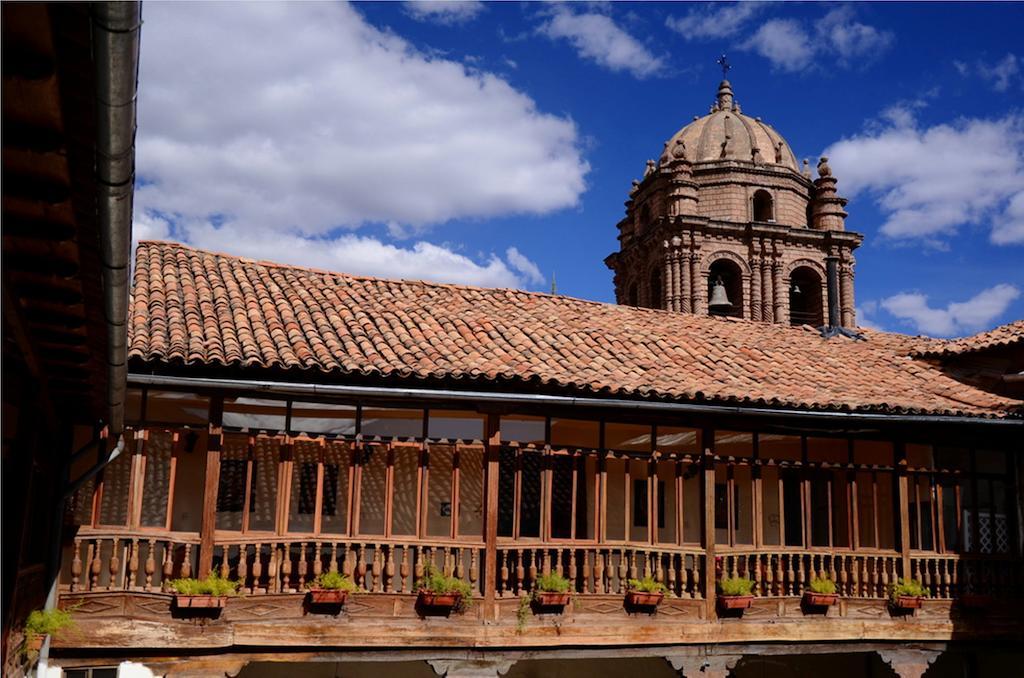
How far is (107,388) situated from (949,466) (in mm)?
12850

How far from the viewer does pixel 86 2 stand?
2438mm

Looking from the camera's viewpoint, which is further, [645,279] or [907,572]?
[645,279]

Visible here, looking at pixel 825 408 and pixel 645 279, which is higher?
pixel 645 279

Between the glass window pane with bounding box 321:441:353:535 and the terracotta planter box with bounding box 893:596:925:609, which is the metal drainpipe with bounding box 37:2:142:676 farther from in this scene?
the terracotta planter box with bounding box 893:596:925:609

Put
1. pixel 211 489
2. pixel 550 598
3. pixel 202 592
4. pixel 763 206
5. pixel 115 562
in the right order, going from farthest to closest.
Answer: pixel 763 206 < pixel 550 598 < pixel 211 489 < pixel 202 592 < pixel 115 562

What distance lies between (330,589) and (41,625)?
8.90 ft

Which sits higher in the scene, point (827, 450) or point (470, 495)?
point (827, 450)

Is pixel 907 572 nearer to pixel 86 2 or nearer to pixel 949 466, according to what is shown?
pixel 949 466

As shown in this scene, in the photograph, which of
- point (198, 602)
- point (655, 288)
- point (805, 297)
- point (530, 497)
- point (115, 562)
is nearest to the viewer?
point (115, 562)

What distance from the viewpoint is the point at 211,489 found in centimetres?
988

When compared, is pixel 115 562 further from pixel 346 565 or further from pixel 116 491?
pixel 116 491

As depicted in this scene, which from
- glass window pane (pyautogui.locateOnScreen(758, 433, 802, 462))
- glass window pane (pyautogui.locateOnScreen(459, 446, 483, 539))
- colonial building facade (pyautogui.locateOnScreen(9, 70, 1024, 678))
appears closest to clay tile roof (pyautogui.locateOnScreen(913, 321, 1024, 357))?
colonial building facade (pyautogui.locateOnScreen(9, 70, 1024, 678))

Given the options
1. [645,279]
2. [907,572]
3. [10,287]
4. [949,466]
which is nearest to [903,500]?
[907,572]

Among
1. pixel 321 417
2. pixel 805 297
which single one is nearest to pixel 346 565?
pixel 321 417
